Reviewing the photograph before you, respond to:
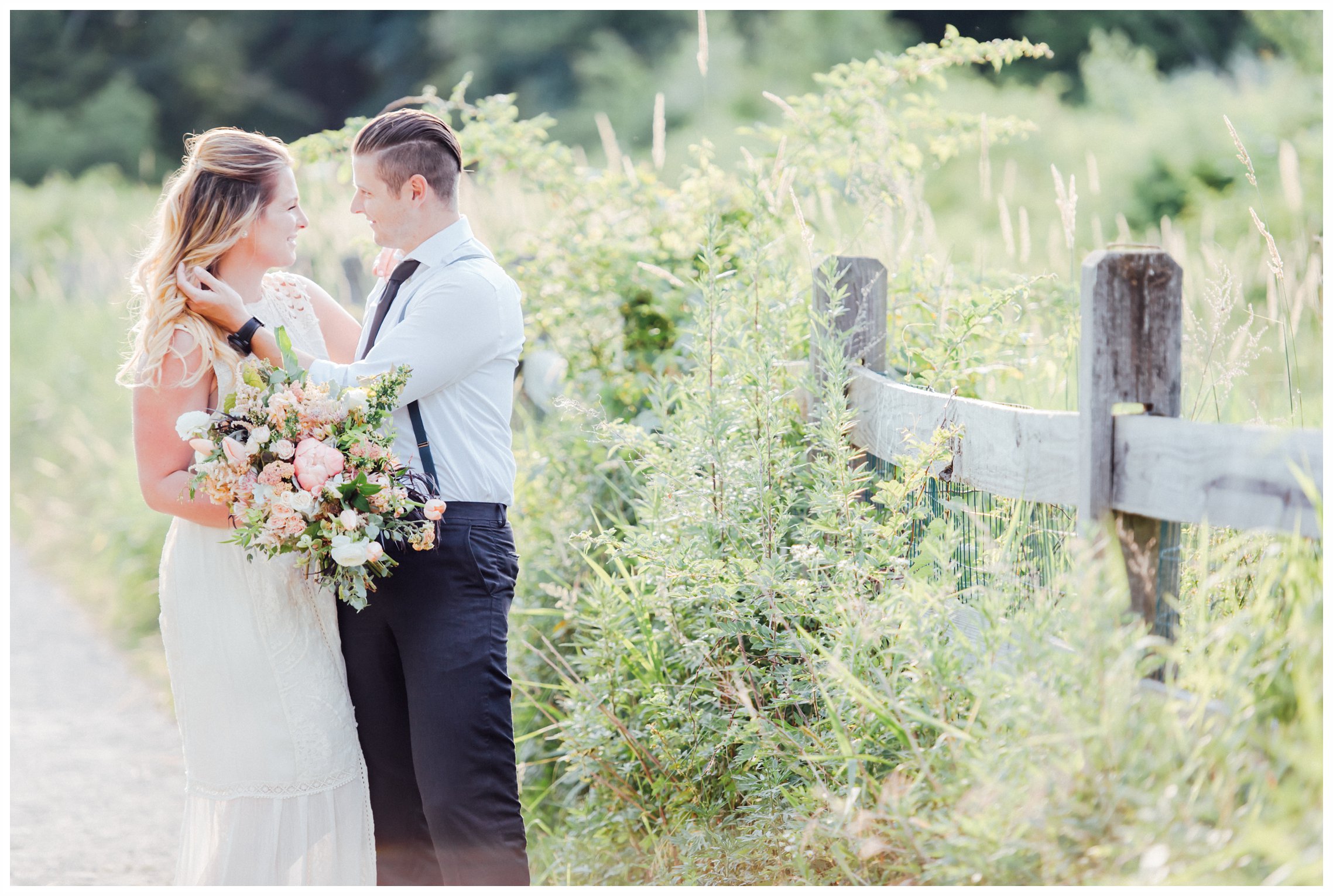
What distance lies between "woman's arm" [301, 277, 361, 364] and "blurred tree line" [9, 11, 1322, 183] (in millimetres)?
15950

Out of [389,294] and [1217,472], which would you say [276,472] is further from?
[1217,472]

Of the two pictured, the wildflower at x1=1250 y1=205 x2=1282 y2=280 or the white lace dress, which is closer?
the wildflower at x1=1250 y1=205 x2=1282 y2=280

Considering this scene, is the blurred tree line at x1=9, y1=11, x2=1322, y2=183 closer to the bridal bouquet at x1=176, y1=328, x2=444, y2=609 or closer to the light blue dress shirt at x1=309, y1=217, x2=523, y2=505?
the light blue dress shirt at x1=309, y1=217, x2=523, y2=505

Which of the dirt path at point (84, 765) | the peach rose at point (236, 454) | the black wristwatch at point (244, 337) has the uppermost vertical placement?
the black wristwatch at point (244, 337)

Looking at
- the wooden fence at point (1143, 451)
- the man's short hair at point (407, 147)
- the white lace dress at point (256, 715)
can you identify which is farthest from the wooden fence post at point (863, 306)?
the white lace dress at point (256, 715)

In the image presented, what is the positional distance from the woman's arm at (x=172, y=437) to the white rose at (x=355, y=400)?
488 millimetres

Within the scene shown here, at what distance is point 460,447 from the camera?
2.81 metres

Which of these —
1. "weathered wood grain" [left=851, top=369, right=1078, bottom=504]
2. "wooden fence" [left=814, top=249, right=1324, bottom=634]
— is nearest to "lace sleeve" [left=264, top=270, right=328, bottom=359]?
"weathered wood grain" [left=851, top=369, right=1078, bottom=504]

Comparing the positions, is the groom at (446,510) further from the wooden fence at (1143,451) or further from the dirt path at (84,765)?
the dirt path at (84,765)

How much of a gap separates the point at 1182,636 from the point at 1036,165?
41.3 ft

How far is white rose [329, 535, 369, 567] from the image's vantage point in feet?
8.29

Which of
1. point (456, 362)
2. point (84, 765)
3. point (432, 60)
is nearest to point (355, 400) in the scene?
point (456, 362)

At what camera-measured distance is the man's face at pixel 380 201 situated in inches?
114

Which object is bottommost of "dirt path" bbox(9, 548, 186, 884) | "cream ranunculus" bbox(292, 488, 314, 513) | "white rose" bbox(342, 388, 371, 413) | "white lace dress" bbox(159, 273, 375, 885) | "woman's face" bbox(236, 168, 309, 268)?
"dirt path" bbox(9, 548, 186, 884)
